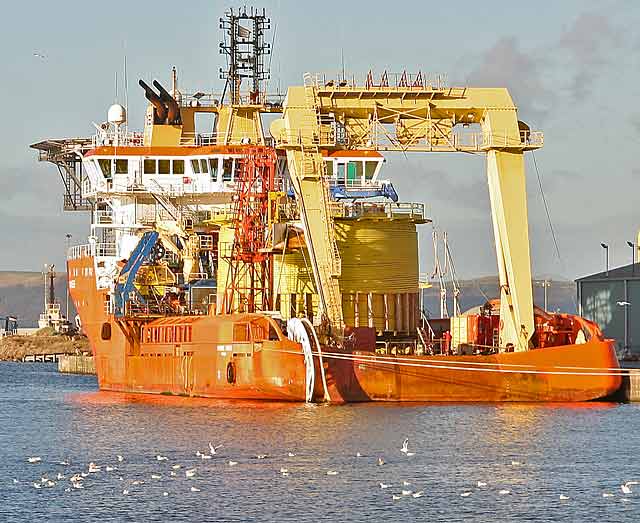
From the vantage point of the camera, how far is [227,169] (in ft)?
204

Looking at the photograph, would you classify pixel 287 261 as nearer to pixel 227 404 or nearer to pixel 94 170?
pixel 227 404

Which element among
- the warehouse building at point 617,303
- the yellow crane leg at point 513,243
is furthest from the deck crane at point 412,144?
the warehouse building at point 617,303

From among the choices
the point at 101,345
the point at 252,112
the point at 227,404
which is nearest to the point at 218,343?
the point at 227,404

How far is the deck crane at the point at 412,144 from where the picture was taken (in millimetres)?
49625

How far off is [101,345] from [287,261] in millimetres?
10551

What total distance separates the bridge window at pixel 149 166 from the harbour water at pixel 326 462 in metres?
12.4

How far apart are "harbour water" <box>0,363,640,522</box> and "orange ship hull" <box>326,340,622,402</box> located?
0.51m

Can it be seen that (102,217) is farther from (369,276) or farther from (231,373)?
(231,373)

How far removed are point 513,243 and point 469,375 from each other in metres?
4.61

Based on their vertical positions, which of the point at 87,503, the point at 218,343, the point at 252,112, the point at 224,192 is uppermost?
the point at 252,112

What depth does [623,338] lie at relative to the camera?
249 ft

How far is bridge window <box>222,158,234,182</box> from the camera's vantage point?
6188cm

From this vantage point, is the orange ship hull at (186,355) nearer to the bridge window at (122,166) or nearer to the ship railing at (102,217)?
the ship railing at (102,217)

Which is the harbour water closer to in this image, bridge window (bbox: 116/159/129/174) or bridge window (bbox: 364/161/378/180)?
bridge window (bbox: 116/159/129/174)
